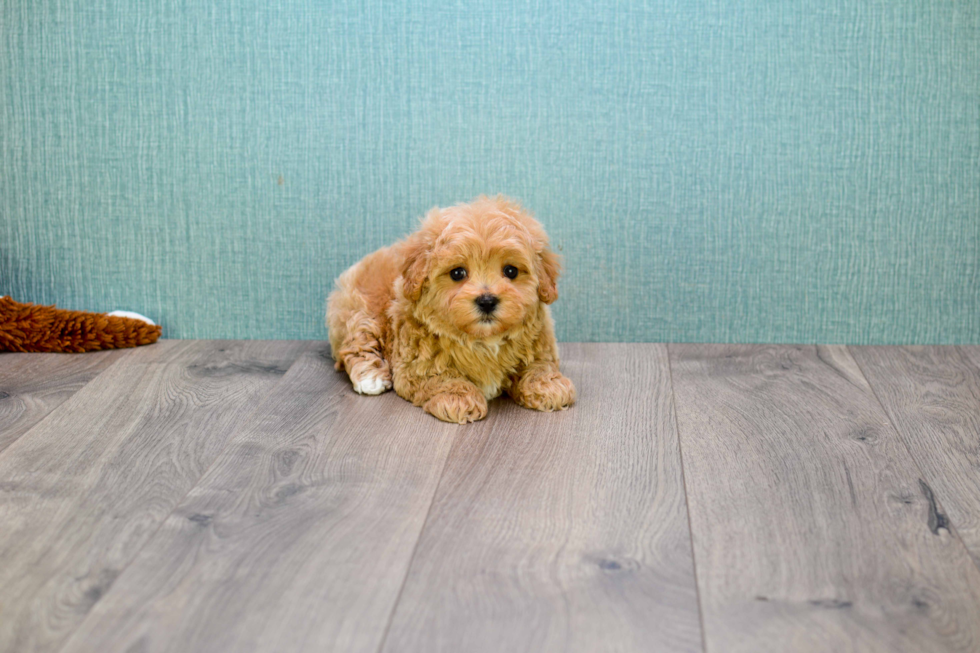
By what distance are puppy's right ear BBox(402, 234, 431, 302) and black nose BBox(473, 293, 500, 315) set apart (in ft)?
0.49

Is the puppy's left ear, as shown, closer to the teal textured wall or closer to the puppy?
the puppy

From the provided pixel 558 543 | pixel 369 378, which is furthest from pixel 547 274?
pixel 558 543

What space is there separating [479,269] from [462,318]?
0.38 ft

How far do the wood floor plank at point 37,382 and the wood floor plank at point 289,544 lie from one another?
0.51m

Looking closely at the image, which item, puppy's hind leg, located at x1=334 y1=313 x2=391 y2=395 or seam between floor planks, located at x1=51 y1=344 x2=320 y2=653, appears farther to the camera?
puppy's hind leg, located at x1=334 y1=313 x2=391 y2=395

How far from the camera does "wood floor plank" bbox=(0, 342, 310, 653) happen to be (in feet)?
4.37

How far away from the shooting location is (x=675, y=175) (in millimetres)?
2533

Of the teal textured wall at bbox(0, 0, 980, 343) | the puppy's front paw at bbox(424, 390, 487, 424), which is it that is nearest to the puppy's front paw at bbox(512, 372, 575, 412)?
the puppy's front paw at bbox(424, 390, 487, 424)

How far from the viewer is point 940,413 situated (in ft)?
6.85

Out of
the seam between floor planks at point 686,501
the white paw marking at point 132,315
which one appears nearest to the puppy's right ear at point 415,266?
the seam between floor planks at point 686,501

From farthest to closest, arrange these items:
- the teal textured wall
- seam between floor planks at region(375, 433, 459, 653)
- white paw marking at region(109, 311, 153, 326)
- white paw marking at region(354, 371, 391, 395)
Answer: white paw marking at region(109, 311, 153, 326) → the teal textured wall → white paw marking at region(354, 371, 391, 395) → seam between floor planks at region(375, 433, 459, 653)

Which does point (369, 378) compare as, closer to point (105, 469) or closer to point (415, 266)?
point (415, 266)

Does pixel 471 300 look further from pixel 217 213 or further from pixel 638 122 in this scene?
pixel 217 213

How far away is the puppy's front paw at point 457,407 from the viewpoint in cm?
202
